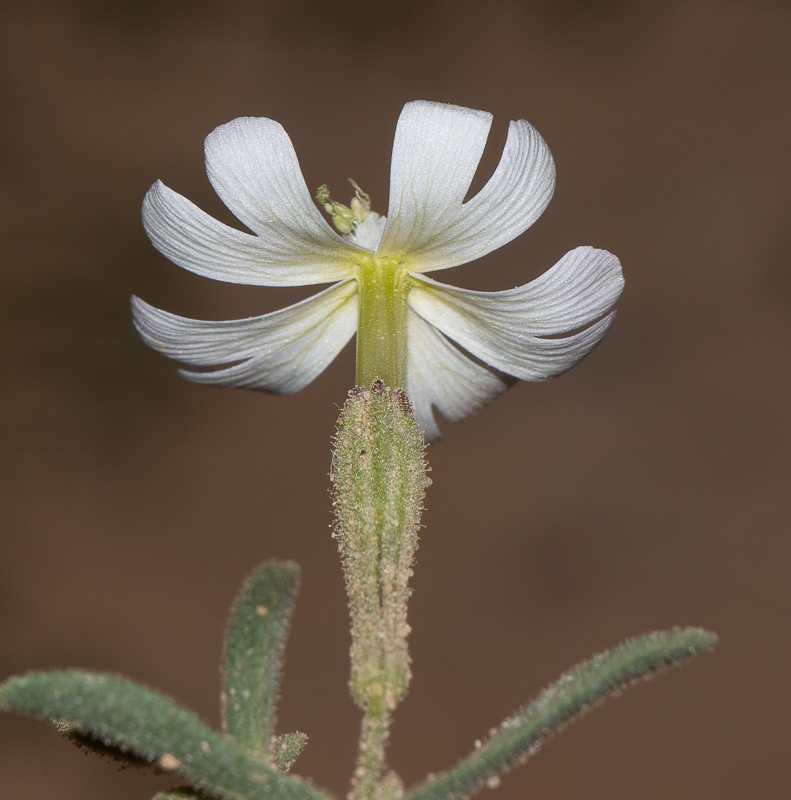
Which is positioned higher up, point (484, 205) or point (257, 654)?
point (484, 205)

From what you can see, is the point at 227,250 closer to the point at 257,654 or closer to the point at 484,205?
the point at 484,205

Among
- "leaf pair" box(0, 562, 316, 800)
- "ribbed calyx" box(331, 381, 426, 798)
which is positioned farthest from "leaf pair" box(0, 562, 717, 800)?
"ribbed calyx" box(331, 381, 426, 798)

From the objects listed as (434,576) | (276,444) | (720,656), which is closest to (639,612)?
(720,656)

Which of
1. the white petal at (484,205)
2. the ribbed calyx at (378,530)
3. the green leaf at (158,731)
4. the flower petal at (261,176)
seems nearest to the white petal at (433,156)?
the white petal at (484,205)

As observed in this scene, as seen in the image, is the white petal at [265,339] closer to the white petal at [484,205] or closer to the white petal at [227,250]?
Answer: the white petal at [227,250]

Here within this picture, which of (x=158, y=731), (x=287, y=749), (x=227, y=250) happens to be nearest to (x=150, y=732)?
(x=158, y=731)

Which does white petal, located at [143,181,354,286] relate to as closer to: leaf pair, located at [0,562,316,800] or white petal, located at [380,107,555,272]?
white petal, located at [380,107,555,272]
